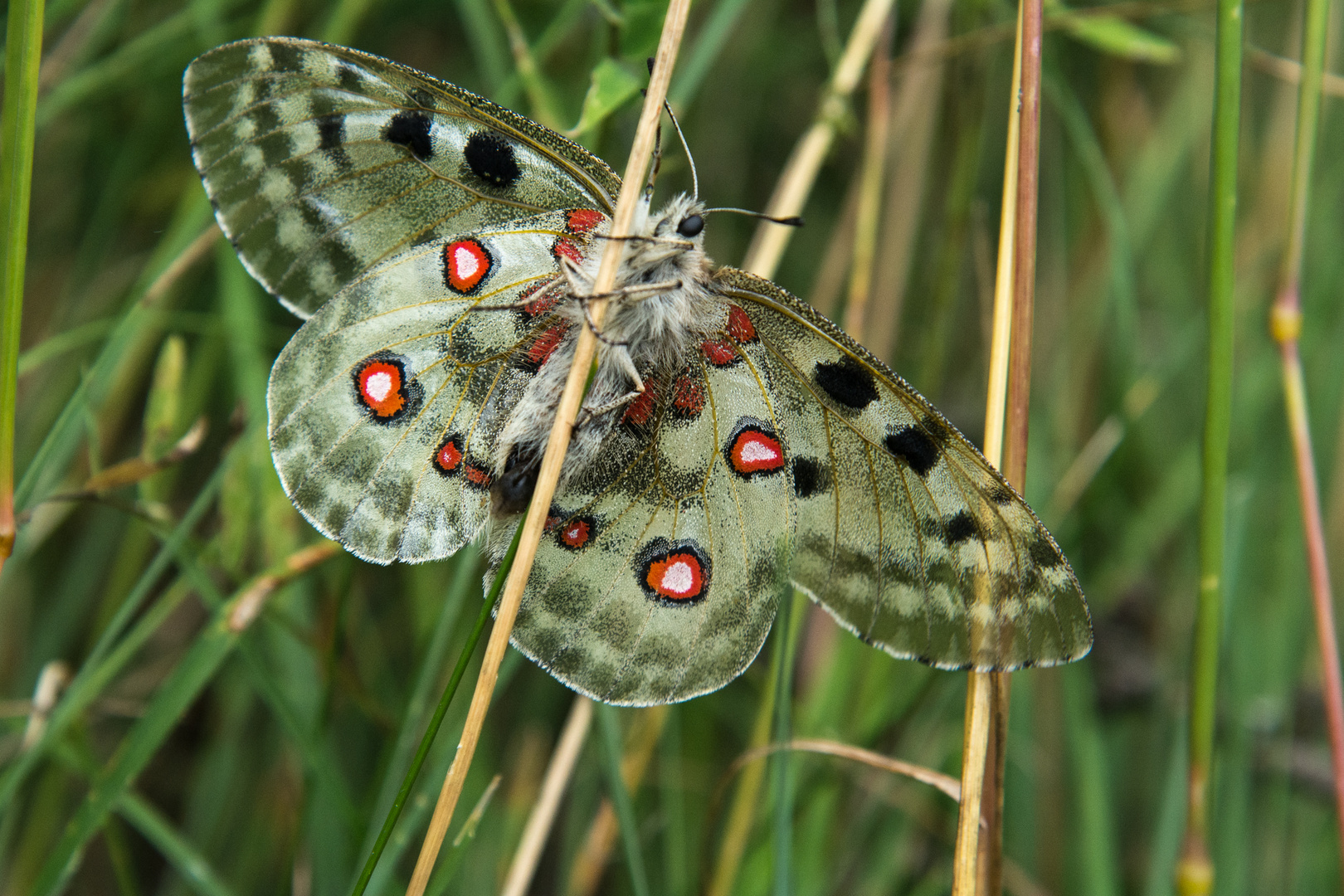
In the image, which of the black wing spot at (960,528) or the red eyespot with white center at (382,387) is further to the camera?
the red eyespot with white center at (382,387)

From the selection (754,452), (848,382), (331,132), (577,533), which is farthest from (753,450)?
(331,132)

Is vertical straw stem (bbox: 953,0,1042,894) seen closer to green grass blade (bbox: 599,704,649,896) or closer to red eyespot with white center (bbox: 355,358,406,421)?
green grass blade (bbox: 599,704,649,896)

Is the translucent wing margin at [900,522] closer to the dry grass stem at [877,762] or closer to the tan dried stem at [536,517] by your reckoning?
the dry grass stem at [877,762]

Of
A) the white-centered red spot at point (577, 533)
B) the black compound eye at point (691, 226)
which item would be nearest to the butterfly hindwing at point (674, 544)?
the white-centered red spot at point (577, 533)

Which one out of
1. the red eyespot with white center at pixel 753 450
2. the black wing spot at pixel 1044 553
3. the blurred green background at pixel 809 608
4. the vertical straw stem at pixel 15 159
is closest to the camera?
the vertical straw stem at pixel 15 159

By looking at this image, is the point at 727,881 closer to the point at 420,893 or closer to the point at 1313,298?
the point at 420,893

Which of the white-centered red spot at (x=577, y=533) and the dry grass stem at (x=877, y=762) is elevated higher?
the white-centered red spot at (x=577, y=533)

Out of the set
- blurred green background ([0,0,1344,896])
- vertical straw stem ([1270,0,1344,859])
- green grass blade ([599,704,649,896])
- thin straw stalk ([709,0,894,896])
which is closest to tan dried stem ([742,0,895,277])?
thin straw stalk ([709,0,894,896])
